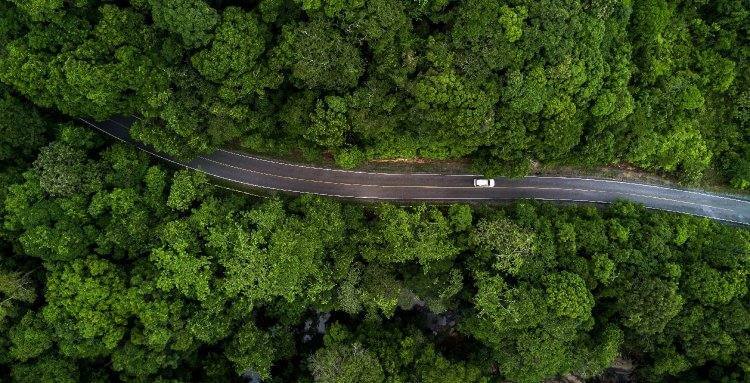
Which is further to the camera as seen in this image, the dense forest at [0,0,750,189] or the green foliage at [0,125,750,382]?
the green foliage at [0,125,750,382]

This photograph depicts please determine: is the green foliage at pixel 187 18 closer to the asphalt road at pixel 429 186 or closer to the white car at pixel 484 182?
the asphalt road at pixel 429 186

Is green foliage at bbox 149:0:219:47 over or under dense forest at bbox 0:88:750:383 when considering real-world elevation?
over

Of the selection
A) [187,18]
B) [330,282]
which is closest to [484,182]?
[330,282]

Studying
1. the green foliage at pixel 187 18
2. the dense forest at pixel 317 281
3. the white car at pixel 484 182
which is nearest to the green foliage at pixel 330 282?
the dense forest at pixel 317 281

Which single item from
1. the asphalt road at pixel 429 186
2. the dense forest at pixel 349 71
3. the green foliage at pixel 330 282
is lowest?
the green foliage at pixel 330 282

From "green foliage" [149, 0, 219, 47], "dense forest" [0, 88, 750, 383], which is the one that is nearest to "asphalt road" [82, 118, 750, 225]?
"dense forest" [0, 88, 750, 383]

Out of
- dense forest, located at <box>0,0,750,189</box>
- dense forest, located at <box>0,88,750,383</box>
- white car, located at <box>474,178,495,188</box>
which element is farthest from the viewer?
white car, located at <box>474,178,495,188</box>

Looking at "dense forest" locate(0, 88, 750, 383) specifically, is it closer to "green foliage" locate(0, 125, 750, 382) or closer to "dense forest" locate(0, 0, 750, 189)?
"green foliage" locate(0, 125, 750, 382)
